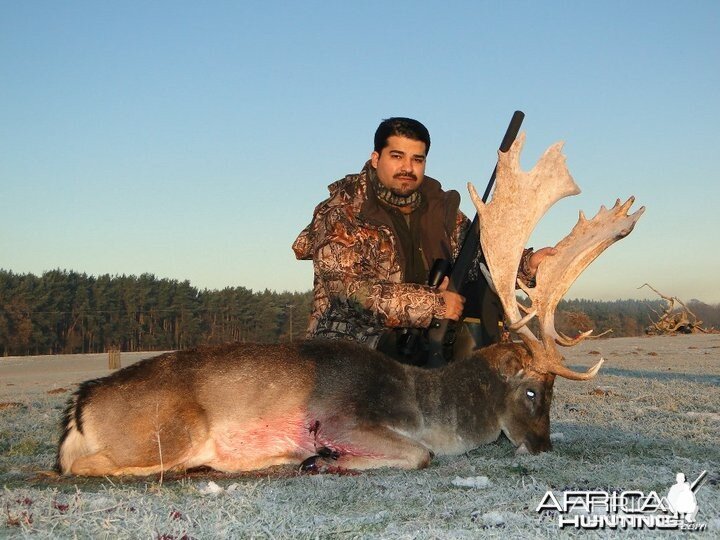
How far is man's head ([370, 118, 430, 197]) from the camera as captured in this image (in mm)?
10003

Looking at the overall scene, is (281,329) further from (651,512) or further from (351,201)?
(651,512)

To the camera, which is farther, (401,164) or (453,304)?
(401,164)

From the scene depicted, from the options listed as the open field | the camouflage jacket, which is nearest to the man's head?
the camouflage jacket

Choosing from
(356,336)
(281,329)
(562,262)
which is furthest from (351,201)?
(281,329)

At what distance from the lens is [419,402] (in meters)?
7.23

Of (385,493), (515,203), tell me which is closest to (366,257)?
(515,203)

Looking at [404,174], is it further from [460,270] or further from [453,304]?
[453,304]

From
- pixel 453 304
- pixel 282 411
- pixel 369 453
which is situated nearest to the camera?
pixel 369 453

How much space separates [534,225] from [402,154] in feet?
9.01

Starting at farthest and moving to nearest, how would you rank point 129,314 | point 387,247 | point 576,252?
point 129,314 → point 387,247 → point 576,252

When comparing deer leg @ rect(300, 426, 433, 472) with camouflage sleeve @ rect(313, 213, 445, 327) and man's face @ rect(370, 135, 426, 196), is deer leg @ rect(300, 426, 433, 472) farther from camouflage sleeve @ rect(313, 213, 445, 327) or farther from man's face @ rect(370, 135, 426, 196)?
man's face @ rect(370, 135, 426, 196)

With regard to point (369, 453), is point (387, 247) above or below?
above

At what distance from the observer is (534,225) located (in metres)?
7.75

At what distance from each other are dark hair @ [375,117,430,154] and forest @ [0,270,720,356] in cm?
4481
